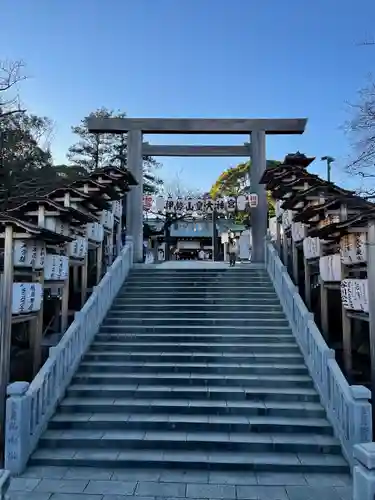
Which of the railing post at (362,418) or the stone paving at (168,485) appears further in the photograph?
the railing post at (362,418)

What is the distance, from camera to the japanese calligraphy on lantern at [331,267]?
26.0ft

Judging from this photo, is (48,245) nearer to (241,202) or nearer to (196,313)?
(196,313)

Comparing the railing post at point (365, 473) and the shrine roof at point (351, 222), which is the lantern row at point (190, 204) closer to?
the shrine roof at point (351, 222)

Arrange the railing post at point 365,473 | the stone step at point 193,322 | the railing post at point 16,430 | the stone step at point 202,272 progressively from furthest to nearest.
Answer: the stone step at point 202,272 < the stone step at point 193,322 < the railing post at point 16,430 < the railing post at point 365,473

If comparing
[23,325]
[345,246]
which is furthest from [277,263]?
[23,325]

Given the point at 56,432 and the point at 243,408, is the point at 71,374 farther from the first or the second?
the point at 243,408

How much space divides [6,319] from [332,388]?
5.41 metres

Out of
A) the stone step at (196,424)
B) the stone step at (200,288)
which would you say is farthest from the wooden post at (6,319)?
the stone step at (200,288)

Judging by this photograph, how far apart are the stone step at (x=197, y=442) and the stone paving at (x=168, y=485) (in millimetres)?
438

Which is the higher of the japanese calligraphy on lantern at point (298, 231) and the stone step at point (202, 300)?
the japanese calligraphy on lantern at point (298, 231)

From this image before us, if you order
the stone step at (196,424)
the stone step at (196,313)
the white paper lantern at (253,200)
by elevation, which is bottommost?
the stone step at (196,424)

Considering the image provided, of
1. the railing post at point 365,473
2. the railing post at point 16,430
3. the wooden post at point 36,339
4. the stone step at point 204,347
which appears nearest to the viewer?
the railing post at point 365,473

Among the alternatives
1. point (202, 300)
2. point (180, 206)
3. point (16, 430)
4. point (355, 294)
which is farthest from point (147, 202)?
point (16, 430)

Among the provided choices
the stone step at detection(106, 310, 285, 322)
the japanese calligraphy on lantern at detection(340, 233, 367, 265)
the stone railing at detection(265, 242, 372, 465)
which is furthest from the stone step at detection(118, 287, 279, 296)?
the japanese calligraphy on lantern at detection(340, 233, 367, 265)
